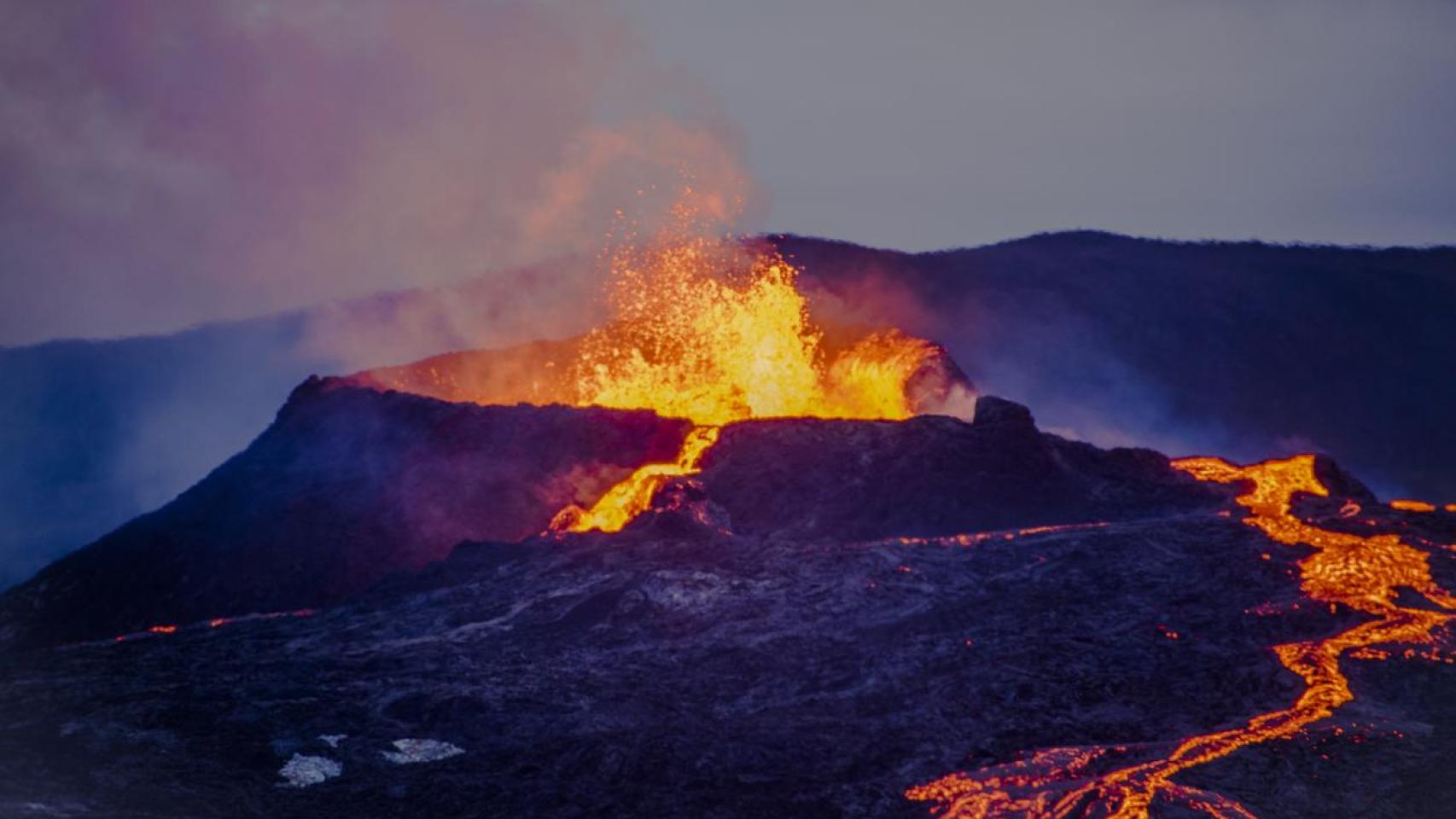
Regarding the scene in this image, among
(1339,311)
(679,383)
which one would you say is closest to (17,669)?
(679,383)

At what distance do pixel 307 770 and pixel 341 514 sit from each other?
47.0 ft

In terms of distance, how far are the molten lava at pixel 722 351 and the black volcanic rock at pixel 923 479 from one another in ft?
14.3

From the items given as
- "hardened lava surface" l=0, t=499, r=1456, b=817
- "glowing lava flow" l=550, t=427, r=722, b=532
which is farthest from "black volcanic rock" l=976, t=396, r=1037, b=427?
"glowing lava flow" l=550, t=427, r=722, b=532

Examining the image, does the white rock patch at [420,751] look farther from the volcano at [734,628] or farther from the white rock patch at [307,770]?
the white rock patch at [307,770]

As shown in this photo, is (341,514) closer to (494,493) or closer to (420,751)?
(494,493)

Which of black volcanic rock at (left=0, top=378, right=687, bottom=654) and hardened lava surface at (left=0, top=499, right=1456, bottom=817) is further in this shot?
black volcanic rock at (left=0, top=378, right=687, bottom=654)

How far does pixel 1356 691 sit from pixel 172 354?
43.7 m

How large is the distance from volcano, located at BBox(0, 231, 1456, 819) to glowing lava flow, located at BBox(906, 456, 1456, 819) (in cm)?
6

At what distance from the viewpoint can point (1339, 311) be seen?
55.0 meters

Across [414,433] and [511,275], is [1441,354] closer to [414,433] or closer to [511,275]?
[511,275]

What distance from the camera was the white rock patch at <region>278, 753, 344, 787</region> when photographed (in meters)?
14.5

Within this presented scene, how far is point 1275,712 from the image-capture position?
1547 centimetres

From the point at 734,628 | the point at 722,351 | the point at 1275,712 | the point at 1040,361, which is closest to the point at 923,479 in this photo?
the point at 734,628

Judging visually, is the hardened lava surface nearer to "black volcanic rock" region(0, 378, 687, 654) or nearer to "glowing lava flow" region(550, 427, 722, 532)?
"glowing lava flow" region(550, 427, 722, 532)
